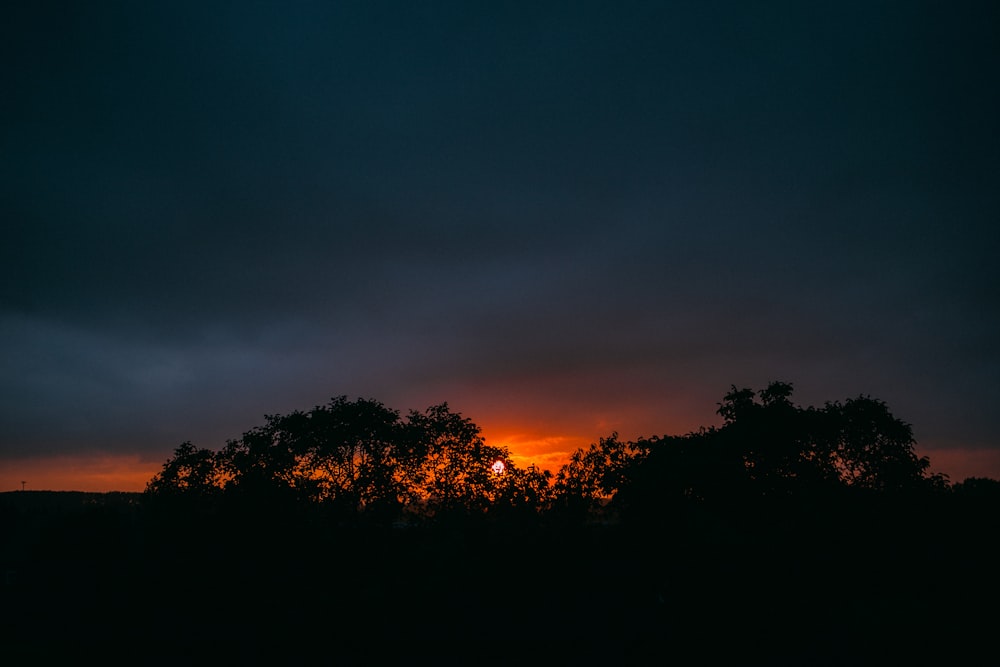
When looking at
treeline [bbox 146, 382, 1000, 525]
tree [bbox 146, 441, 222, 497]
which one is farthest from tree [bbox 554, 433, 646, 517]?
tree [bbox 146, 441, 222, 497]

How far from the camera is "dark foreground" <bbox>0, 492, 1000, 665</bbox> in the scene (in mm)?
19469

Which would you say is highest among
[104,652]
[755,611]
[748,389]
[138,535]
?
[748,389]

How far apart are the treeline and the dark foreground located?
354cm

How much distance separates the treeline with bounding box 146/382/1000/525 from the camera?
1261 inches

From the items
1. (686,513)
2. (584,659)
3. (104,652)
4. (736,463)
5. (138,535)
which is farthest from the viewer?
(736,463)

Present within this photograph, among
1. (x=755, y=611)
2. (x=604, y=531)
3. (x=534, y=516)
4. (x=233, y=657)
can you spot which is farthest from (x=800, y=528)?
(x=233, y=657)

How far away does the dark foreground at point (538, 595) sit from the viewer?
19469mm

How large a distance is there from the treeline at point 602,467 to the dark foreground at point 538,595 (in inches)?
139

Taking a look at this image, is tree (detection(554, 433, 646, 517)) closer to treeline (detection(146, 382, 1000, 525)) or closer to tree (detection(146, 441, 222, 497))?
treeline (detection(146, 382, 1000, 525))

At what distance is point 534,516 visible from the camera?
23969mm

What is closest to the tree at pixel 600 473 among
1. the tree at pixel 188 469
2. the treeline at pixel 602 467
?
the treeline at pixel 602 467

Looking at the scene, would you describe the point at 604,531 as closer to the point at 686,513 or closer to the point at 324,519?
the point at 686,513

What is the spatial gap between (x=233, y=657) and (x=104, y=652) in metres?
7.64

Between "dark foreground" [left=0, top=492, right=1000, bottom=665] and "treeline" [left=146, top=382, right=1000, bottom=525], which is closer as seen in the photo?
"dark foreground" [left=0, top=492, right=1000, bottom=665]
